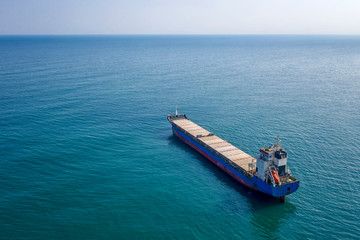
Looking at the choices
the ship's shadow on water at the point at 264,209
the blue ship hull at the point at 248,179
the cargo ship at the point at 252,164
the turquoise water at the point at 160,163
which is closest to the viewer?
the turquoise water at the point at 160,163

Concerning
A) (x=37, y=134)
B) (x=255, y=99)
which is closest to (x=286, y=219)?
(x=37, y=134)

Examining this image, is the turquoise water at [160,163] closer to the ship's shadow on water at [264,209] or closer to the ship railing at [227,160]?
the ship's shadow on water at [264,209]

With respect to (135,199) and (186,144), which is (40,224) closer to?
(135,199)

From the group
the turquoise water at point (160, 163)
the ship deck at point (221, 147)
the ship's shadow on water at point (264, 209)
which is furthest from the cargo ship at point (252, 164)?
the turquoise water at point (160, 163)

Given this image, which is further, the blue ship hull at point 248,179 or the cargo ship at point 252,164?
the cargo ship at point 252,164

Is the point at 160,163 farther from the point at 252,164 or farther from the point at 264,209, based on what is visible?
the point at 264,209

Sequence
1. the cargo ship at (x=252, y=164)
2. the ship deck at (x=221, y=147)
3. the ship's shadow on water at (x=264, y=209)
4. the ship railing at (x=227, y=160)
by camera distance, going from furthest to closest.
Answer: the ship deck at (x=221, y=147), the ship railing at (x=227, y=160), the cargo ship at (x=252, y=164), the ship's shadow on water at (x=264, y=209)

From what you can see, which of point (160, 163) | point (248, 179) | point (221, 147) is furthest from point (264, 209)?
point (160, 163)
